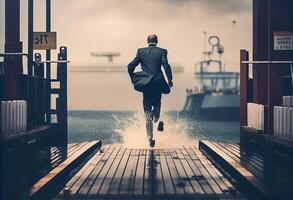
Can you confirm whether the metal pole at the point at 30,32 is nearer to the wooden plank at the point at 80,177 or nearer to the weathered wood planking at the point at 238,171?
the wooden plank at the point at 80,177

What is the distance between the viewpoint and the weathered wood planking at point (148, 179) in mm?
5332

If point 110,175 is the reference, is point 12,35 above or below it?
above

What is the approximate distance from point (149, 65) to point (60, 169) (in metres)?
3.06

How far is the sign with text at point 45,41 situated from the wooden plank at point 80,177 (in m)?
2.81

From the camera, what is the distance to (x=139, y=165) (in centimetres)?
766

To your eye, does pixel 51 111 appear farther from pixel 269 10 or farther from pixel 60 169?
pixel 269 10

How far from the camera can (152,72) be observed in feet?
28.8

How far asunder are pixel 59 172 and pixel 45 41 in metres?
4.76

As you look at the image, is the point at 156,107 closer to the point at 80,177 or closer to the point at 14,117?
the point at 14,117

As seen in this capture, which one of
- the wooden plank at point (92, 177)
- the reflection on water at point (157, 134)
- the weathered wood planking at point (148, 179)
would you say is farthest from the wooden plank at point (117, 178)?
the reflection on water at point (157, 134)

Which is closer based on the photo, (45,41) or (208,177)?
(208,177)

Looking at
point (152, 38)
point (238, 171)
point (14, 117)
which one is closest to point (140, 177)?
point (238, 171)

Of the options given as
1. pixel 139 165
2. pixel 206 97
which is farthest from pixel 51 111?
pixel 206 97

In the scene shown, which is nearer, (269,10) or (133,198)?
(133,198)
